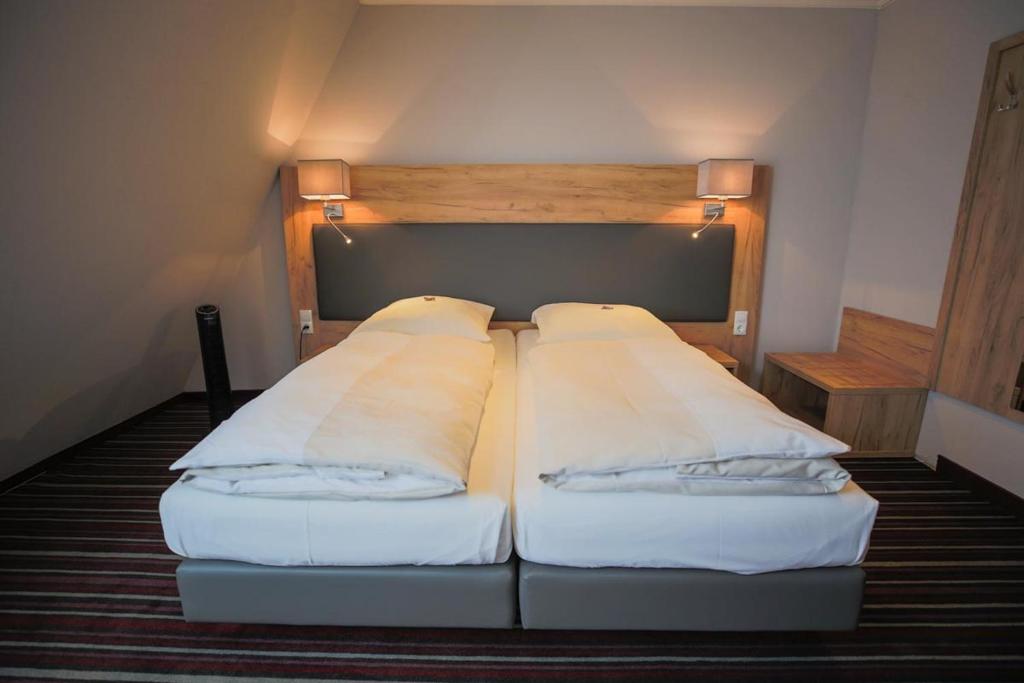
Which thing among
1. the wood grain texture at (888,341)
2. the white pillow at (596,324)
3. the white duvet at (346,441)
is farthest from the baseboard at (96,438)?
the wood grain texture at (888,341)

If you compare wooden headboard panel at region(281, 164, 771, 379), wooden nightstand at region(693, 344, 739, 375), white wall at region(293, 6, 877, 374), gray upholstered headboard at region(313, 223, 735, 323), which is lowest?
wooden nightstand at region(693, 344, 739, 375)

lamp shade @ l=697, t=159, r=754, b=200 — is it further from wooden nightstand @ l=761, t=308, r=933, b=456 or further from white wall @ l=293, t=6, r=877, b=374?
wooden nightstand @ l=761, t=308, r=933, b=456

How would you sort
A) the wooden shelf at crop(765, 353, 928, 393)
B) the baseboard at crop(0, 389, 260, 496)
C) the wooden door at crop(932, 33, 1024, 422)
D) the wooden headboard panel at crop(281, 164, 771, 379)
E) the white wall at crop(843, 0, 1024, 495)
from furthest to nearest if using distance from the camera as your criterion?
the wooden headboard panel at crop(281, 164, 771, 379) < the wooden shelf at crop(765, 353, 928, 393) < the baseboard at crop(0, 389, 260, 496) < the white wall at crop(843, 0, 1024, 495) < the wooden door at crop(932, 33, 1024, 422)

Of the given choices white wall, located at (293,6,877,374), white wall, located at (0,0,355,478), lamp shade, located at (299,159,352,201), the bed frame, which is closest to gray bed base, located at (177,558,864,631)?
white wall, located at (0,0,355,478)

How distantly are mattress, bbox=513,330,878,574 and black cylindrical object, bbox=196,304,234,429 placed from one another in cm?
197

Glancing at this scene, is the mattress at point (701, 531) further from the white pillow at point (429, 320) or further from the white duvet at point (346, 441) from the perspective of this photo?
the white pillow at point (429, 320)

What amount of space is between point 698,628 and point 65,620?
67.3 inches

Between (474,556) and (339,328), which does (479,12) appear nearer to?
(339,328)

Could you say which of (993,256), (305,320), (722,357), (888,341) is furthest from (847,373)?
(305,320)

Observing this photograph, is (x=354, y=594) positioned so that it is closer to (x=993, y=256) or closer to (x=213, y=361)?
(x=213, y=361)

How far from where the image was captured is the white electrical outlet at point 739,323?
106 inches

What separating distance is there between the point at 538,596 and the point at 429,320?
139 centimetres

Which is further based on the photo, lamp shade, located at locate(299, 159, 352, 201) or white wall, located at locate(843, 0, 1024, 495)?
lamp shade, located at locate(299, 159, 352, 201)

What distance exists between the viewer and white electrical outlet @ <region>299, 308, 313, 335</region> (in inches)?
106
